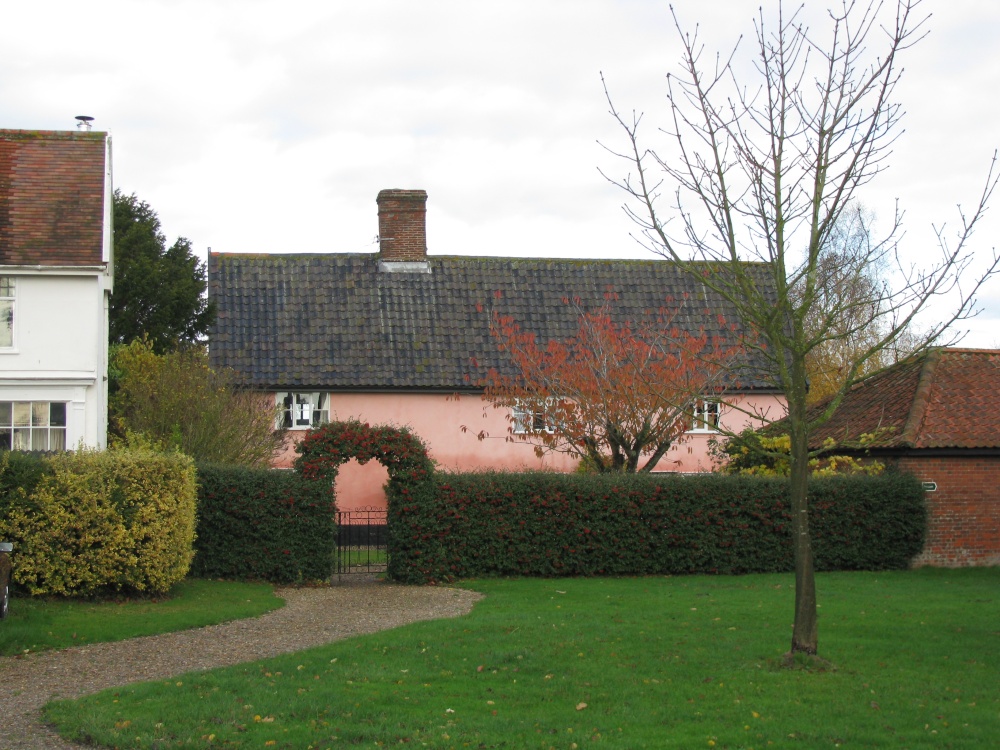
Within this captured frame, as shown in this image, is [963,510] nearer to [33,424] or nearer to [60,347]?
[60,347]

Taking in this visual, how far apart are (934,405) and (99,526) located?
16.2m

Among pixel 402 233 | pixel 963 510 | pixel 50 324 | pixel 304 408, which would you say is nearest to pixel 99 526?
pixel 50 324

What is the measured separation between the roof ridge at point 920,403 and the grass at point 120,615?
12.6 meters

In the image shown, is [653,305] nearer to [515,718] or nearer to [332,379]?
[332,379]

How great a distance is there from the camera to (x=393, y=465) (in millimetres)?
19547

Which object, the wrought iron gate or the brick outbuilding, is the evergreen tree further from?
the brick outbuilding

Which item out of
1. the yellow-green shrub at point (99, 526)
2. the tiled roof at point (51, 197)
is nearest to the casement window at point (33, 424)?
the tiled roof at point (51, 197)

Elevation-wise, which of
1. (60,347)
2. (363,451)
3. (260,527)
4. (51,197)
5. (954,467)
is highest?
(51,197)

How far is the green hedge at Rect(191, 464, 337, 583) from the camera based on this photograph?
18.9 meters

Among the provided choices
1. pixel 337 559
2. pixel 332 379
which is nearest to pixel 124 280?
pixel 332 379

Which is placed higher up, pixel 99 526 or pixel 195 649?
pixel 99 526

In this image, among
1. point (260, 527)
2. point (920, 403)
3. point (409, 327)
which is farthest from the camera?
point (409, 327)

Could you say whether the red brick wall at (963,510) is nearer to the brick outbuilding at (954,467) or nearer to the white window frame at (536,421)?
the brick outbuilding at (954,467)

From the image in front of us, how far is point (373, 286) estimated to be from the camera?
31062 mm
